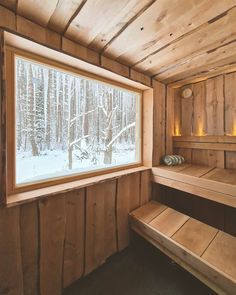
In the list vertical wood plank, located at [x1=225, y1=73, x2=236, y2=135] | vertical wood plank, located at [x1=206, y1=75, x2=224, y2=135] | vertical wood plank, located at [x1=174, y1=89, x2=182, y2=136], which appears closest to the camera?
vertical wood plank, located at [x1=225, y1=73, x2=236, y2=135]

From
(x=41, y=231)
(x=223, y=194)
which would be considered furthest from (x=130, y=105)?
(x=41, y=231)

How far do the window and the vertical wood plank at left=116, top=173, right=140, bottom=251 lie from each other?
0.26 metres

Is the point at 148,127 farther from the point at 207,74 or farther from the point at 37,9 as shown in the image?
the point at 37,9

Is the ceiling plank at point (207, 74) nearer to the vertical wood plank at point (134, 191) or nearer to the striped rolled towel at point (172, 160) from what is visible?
the striped rolled towel at point (172, 160)

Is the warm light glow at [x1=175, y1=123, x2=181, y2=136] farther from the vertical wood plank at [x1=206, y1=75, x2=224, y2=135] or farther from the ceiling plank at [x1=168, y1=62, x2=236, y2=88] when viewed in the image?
the ceiling plank at [x1=168, y1=62, x2=236, y2=88]

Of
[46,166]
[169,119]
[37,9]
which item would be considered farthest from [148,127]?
[37,9]

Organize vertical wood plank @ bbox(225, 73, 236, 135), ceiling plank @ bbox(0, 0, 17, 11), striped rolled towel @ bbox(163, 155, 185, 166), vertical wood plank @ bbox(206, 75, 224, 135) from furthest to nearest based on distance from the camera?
striped rolled towel @ bbox(163, 155, 185, 166)
vertical wood plank @ bbox(206, 75, 224, 135)
vertical wood plank @ bbox(225, 73, 236, 135)
ceiling plank @ bbox(0, 0, 17, 11)

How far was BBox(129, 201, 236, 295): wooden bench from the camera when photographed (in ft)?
4.03

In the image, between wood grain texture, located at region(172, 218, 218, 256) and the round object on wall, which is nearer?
wood grain texture, located at region(172, 218, 218, 256)

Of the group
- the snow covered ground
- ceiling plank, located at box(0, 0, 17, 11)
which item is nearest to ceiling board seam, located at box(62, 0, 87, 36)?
ceiling plank, located at box(0, 0, 17, 11)

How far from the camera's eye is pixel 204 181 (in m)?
1.79

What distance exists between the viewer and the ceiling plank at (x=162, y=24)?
3.53 feet

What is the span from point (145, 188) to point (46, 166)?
1318mm

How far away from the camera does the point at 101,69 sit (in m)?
1.70
